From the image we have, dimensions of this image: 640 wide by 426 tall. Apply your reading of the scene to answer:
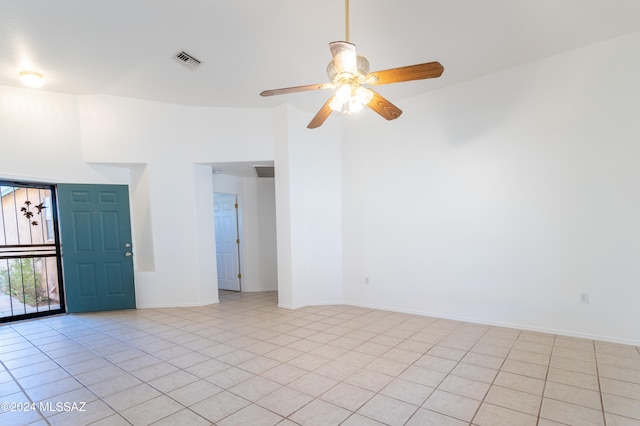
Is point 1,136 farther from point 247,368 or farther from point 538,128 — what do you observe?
point 538,128

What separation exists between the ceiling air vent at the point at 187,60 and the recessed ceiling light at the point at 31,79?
177cm

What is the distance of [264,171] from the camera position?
572 cm

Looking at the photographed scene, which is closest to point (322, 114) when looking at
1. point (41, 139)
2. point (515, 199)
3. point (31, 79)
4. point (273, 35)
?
point (273, 35)

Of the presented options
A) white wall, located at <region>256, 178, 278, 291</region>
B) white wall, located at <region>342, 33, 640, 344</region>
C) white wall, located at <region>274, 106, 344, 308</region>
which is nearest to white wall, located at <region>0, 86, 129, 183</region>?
white wall, located at <region>256, 178, 278, 291</region>

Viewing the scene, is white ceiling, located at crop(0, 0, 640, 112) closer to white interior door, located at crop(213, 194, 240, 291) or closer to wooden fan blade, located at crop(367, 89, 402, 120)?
wooden fan blade, located at crop(367, 89, 402, 120)

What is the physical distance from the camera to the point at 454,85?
155 inches

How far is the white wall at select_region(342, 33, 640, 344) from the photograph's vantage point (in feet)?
10.2

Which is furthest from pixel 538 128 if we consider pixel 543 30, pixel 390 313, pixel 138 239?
pixel 138 239

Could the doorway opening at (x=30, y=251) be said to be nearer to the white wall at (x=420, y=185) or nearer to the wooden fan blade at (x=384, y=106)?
the white wall at (x=420, y=185)

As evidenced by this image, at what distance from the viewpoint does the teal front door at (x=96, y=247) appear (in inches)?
178

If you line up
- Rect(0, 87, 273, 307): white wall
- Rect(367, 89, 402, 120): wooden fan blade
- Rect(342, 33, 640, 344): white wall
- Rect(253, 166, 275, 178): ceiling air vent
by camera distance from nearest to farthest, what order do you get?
Rect(367, 89, 402, 120): wooden fan blade < Rect(342, 33, 640, 344): white wall < Rect(0, 87, 273, 307): white wall < Rect(253, 166, 275, 178): ceiling air vent

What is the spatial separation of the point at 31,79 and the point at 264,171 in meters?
3.23

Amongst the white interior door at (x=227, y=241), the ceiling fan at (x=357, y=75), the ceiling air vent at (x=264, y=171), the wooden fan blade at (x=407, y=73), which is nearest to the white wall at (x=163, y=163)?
the ceiling air vent at (x=264, y=171)

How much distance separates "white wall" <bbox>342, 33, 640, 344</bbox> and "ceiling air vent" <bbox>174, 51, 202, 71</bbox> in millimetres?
2350
